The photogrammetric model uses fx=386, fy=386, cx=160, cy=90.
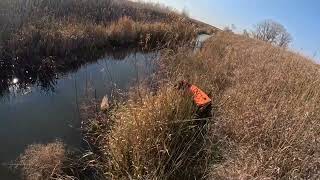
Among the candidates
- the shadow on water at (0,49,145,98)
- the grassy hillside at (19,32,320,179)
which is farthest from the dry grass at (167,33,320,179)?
the shadow on water at (0,49,145,98)

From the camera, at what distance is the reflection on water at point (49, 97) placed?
5.01 metres

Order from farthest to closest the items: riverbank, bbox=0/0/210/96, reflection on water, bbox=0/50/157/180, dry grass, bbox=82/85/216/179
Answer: riverbank, bbox=0/0/210/96 → reflection on water, bbox=0/50/157/180 → dry grass, bbox=82/85/216/179

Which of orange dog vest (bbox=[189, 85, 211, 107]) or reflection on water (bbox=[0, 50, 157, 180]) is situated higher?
orange dog vest (bbox=[189, 85, 211, 107])

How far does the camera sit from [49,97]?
A: 6508mm

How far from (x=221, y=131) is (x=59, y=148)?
1.87 m

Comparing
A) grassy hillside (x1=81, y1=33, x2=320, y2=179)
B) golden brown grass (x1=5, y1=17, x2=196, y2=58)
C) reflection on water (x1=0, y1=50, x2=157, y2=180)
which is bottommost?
reflection on water (x1=0, y1=50, x2=157, y2=180)

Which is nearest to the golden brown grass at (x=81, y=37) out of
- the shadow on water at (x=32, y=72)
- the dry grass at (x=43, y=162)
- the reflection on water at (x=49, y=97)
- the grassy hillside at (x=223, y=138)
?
the shadow on water at (x=32, y=72)

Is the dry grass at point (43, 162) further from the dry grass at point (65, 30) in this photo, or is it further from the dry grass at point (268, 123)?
the dry grass at point (65, 30)

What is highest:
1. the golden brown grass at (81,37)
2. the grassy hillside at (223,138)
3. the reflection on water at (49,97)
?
the grassy hillside at (223,138)

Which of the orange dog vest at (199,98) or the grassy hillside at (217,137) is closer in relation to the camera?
the grassy hillside at (217,137)

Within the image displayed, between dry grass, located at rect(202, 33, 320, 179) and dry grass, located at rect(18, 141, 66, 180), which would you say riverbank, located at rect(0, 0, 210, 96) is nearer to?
dry grass, located at rect(202, 33, 320, 179)

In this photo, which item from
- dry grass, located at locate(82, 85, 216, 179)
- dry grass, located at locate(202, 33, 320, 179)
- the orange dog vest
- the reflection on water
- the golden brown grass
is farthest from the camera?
the golden brown grass

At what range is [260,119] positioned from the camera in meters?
4.31

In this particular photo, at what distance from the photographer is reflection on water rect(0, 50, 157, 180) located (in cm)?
501
